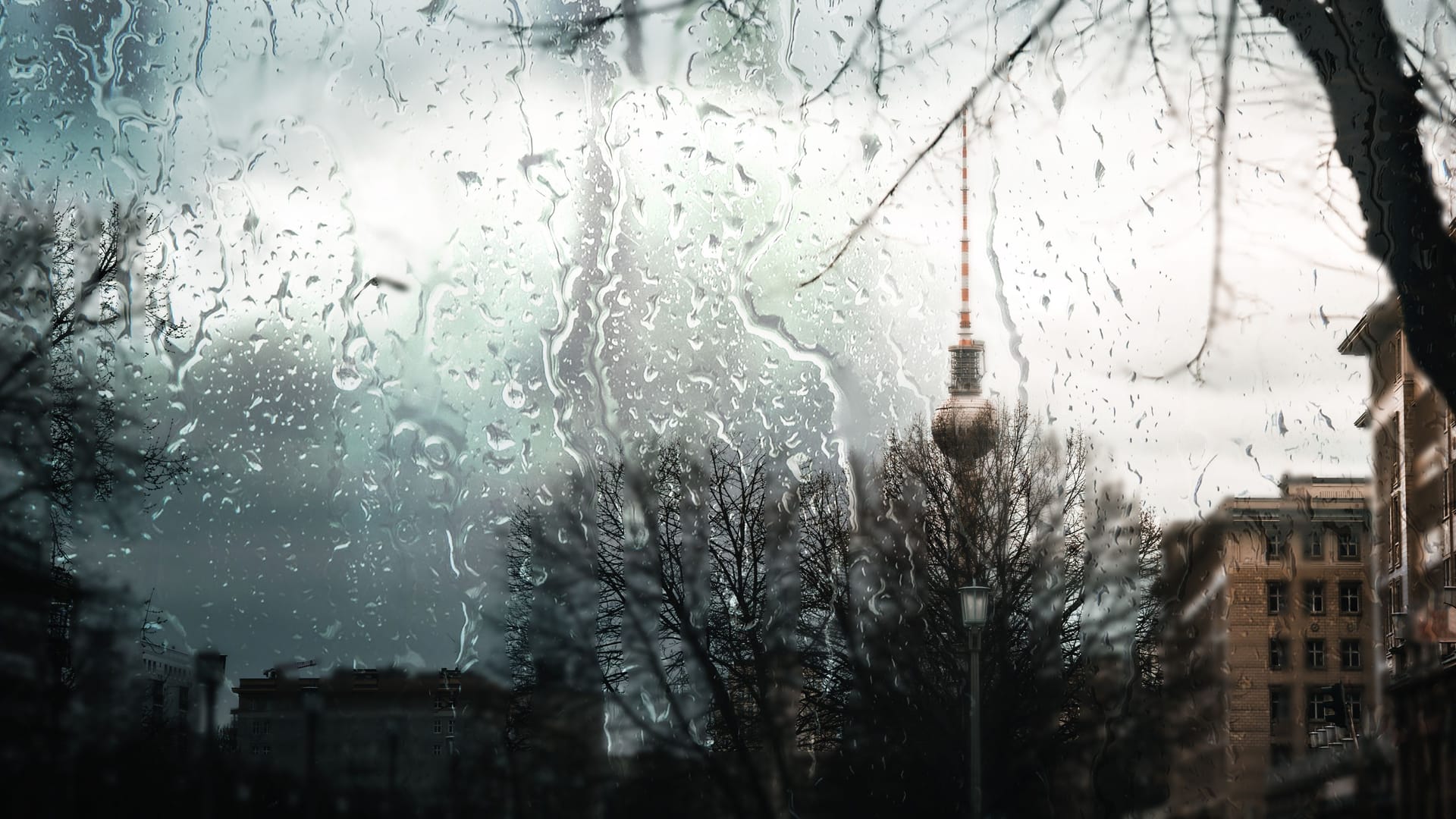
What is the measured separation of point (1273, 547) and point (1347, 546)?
0.20 meters

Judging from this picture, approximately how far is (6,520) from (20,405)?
31.2 inches

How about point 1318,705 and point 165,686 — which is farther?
point 165,686

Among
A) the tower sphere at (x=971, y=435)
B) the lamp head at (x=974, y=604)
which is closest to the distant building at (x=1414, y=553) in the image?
the lamp head at (x=974, y=604)

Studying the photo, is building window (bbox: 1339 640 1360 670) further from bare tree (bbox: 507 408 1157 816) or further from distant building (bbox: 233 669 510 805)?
distant building (bbox: 233 669 510 805)

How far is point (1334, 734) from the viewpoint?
13.5ft

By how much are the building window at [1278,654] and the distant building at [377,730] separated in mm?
2274

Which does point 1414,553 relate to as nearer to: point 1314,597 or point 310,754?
point 1314,597

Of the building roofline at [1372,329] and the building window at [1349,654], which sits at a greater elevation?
the building roofline at [1372,329]

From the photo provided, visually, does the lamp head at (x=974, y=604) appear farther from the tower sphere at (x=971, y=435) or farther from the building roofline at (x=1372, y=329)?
the tower sphere at (x=971, y=435)

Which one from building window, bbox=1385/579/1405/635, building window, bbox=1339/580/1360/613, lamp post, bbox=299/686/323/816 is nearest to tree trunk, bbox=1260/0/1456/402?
building window, bbox=1339/580/1360/613

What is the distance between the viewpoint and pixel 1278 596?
4.07 metres

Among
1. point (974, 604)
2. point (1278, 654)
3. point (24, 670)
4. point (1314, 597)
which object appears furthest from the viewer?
point (974, 604)

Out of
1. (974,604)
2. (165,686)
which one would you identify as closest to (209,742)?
(165,686)

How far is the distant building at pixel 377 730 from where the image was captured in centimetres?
356
